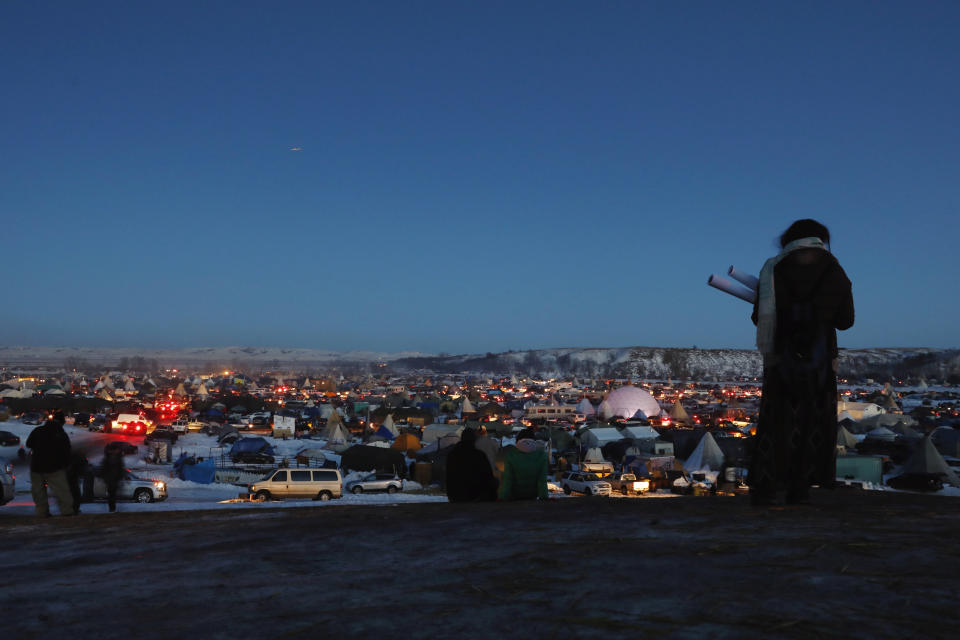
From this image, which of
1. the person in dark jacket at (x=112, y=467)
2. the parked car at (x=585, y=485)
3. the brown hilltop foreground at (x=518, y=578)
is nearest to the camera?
the brown hilltop foreground at (x=518, y=578)

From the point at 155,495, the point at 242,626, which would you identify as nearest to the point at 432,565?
the point at 242,626

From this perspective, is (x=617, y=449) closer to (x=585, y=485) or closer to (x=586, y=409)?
(x=585, y=485)

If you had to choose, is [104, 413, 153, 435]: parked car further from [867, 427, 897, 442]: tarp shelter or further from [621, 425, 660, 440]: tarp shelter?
[867, 427, 897, 442]: tarp shelter

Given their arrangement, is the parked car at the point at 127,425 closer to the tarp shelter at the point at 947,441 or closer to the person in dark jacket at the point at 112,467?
the person in dark jacket at the point at 112,467

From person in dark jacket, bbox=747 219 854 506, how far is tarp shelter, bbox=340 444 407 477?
2445 cm

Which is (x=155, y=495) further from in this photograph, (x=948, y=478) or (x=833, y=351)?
(x=948, y=478)

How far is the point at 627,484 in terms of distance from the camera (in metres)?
24.3

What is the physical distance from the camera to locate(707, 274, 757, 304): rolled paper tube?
4.01 metres

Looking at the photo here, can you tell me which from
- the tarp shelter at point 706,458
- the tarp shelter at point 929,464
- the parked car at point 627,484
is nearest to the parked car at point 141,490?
the parked car at point 627,484

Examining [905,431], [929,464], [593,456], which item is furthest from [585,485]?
[905,431]

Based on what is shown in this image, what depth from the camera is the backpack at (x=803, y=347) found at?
410 cm

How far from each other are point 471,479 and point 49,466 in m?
4.60

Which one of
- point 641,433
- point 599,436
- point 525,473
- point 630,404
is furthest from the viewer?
point 630,404

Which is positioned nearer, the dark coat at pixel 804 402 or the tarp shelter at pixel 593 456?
the dark coat at pixel 804 402
